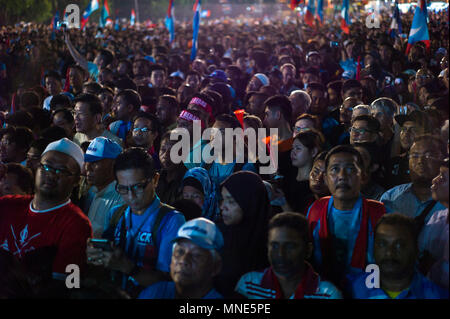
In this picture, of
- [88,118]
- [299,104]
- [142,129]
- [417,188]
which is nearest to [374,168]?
[417,188]

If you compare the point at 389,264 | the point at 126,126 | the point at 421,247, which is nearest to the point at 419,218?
the point at 421,247

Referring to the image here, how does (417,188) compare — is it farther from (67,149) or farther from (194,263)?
(67,149)

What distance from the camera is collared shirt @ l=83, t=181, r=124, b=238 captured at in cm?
443

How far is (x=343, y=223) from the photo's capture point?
3.87 meters

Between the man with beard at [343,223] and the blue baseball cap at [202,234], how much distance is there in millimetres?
845

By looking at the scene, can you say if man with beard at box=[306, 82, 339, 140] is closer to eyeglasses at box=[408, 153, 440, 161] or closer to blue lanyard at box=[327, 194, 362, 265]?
eyeglasses at box=[408, 153, 440, 161]

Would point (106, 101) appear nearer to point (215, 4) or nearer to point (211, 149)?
point (211, 149)

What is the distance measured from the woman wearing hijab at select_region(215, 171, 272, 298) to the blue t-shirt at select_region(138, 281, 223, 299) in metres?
0.38

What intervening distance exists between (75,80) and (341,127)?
15.6 feet

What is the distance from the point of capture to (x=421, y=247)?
368cm

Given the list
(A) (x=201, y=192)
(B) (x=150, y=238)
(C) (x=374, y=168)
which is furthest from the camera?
(C) (x=374, y=168)

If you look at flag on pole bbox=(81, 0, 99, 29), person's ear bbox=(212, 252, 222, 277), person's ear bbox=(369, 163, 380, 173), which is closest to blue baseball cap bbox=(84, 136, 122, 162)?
person's ear bbox=(212, 252, 222, 277)

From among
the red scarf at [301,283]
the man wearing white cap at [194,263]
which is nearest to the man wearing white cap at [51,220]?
the man wearing white cap at [194,263]

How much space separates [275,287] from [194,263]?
0.47m
